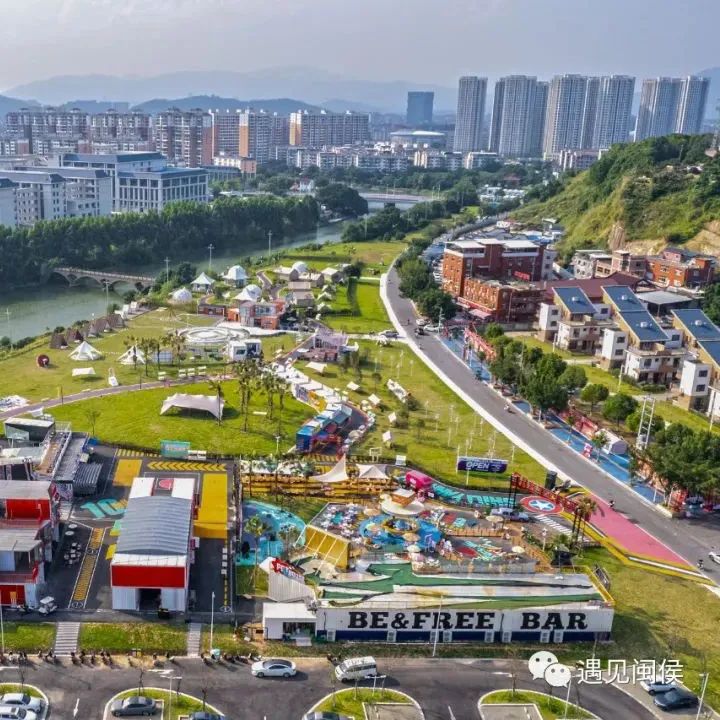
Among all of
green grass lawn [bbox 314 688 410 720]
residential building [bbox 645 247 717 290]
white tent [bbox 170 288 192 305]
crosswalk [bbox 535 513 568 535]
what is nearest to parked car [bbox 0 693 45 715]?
green grass lawn [bbox 314 688 410 720]

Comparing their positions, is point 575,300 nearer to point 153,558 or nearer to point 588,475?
point 588,475

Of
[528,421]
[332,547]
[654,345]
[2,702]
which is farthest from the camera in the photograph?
[654,345]

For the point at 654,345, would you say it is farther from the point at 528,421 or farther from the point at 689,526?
the point at 689,526

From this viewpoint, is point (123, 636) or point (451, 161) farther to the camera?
point (451, 161)

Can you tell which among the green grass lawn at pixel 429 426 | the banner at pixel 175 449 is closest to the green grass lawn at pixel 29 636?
the banner at pixel 175 449

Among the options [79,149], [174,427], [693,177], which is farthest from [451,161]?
[174,427]

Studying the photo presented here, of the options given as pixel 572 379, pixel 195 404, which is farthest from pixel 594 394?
pixel 195 404
